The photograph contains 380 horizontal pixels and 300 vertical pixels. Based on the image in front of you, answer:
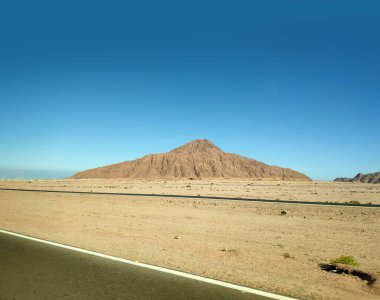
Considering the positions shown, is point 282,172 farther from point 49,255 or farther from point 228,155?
point 49,255

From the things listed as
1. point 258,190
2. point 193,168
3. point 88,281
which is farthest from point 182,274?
point 193,168

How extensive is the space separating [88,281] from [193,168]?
150236mm

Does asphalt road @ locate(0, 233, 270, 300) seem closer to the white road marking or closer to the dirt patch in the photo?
the white road marking

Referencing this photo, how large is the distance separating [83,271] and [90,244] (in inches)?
136

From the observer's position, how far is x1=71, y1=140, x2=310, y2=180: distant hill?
152 metres

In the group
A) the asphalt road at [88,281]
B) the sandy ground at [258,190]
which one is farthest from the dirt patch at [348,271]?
the sandy ground at [258,190]

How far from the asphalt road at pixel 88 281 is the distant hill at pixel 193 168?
139430mm

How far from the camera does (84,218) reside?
1758cm

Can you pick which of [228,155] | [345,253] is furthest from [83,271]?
[228,155]

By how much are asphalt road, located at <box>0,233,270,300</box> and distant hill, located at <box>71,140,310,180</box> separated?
139m

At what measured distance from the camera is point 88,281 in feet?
20.7

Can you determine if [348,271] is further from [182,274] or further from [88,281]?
[88,281]

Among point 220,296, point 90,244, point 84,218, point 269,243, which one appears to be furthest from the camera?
point 84,218

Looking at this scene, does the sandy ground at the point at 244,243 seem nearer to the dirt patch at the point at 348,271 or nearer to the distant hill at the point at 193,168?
the dirt patch at the point at 348,271
